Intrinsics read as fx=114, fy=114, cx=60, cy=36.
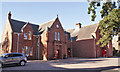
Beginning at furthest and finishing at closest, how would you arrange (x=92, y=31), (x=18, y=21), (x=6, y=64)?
(x=92, y=31) < (x=18, y=21) < (x=6, y=64)

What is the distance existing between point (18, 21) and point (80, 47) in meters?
19.0

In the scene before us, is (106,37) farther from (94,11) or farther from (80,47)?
(80,47)

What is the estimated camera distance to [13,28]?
24250mm

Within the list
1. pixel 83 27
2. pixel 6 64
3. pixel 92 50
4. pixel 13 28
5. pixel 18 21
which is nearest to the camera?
pixel 6 64

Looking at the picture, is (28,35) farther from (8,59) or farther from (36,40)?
(8,59)

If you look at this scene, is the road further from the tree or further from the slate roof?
the slate roof

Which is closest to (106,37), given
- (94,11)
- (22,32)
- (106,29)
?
(106,29)

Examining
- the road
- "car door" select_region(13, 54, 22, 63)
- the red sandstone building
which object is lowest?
the road

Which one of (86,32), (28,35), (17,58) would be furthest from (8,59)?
(86,32)

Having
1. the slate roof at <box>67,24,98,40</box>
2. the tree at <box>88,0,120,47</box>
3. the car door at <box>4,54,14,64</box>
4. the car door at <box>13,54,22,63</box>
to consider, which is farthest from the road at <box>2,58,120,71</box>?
the slate roof at <box>67,24,98,40</box>

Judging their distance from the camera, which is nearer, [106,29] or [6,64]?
[6,64]

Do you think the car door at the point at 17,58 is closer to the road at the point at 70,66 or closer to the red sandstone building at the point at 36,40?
the road at the point at 70,66

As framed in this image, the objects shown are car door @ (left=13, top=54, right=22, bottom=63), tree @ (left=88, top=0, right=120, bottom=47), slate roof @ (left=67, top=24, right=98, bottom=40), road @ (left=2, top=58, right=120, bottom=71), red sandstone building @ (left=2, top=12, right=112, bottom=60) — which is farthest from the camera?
slate roof @ (left=67, top=24, right=98, bottom=40)

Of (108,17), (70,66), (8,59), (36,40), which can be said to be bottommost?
(70,66)
